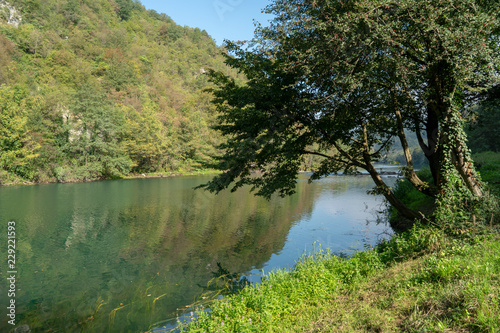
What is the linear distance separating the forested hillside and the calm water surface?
14.1 feet

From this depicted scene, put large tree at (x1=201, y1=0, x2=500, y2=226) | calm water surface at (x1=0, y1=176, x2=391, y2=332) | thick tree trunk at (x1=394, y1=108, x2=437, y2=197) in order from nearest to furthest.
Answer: large tree at (x1=201, y1=0, x2=500, y2=226)
calm water surface at (x1=0, y1=176, x2=391, y2=332)
thick tree trunk at (x1=394, y1=108, x2=437, y2=197)

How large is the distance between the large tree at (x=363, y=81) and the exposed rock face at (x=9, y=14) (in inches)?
4069

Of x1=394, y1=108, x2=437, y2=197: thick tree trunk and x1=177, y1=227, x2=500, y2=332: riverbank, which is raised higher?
x1=394, y1=108, x2=437, y2=197: thick tree trunk

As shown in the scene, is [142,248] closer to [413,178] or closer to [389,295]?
[389,295]

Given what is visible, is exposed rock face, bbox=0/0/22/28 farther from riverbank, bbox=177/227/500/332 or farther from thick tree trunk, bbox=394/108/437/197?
riverbank, bbox=177/227/500/332

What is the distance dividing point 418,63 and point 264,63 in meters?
4.06

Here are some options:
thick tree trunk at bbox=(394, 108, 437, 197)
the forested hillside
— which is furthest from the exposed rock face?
thick tree trunk at bbox=(394, 108, 437, 197)

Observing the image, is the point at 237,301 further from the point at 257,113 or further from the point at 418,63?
the point at 418,63

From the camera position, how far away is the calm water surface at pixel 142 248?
7.62 metres

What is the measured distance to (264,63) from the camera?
28.2ft

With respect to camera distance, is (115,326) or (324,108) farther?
(324,108)

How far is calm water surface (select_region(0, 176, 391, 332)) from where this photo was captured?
25.0ft

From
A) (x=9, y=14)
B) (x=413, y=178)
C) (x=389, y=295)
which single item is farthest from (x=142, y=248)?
(x=9, y=14)

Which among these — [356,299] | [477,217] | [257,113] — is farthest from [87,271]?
[477,217]
